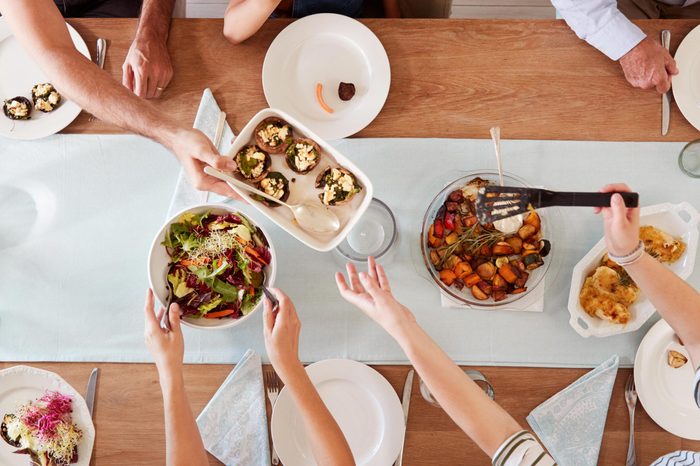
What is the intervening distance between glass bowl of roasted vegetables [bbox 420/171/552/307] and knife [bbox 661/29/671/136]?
447mm

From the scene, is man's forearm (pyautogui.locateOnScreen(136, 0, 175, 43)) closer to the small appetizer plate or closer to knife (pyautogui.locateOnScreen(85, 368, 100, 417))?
knife (pyautogui.locateOnScreen(85, 368, 100, 417))

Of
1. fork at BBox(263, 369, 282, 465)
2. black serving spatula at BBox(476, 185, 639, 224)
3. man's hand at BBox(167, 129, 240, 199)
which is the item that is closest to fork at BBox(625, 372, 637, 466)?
black serving spatula at BBox(476, 185, 639, 224)

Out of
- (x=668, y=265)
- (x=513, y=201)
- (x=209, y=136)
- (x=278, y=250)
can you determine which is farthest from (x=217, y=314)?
(x=668, y=265)

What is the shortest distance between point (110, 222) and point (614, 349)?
1.36 meters

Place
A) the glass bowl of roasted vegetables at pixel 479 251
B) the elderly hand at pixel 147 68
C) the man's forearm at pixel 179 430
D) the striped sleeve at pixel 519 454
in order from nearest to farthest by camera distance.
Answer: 1. the striped sleeve at pixel 519 454
2. the man's forearm at pixel 179 430
3. the glass bowl of roasted vegetables at pixel 479 251
4. the elderly hand at pixel 147 68

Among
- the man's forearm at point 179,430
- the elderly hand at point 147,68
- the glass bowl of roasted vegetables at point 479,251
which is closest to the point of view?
the man's forearm at point 179,430

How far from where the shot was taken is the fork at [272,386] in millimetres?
1396

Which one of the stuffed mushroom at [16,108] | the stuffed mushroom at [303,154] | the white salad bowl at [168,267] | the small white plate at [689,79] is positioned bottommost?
the white salad bowl at [168,267]

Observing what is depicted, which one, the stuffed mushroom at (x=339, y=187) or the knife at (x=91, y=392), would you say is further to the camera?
the knife at (x=91, y=392)

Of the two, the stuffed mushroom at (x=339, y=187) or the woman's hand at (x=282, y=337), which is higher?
the stuffed mushroom at (x=339, y=187)

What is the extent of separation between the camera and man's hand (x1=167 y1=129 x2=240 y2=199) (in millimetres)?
1247

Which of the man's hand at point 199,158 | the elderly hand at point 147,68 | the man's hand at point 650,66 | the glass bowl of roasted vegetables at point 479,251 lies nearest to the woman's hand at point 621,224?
the glass bowl of roasted vegetables at point 479,251

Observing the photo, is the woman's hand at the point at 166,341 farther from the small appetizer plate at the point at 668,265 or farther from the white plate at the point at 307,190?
the small appetizer plate at the point at 668,265

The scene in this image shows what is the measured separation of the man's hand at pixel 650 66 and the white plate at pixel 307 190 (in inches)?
31.3
